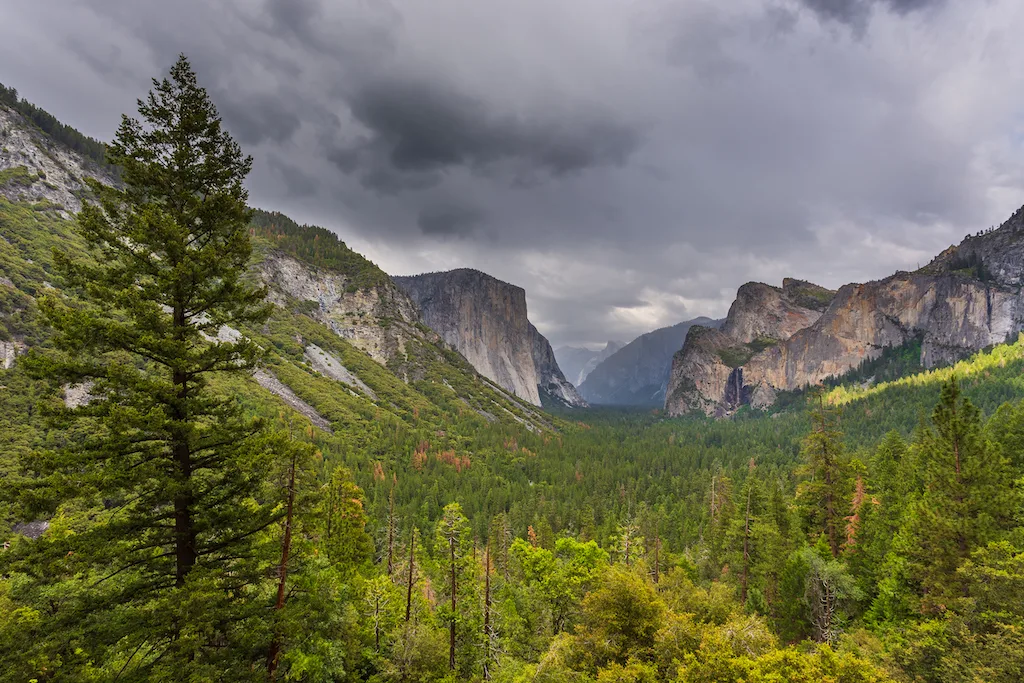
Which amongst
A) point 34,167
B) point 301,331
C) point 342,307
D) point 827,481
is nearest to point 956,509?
point 827,481

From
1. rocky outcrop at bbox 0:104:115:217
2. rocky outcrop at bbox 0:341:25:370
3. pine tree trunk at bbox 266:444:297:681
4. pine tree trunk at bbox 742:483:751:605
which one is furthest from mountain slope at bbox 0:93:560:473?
pine tree trunk at bbox 742:483:751:605

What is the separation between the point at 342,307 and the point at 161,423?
7671 inches

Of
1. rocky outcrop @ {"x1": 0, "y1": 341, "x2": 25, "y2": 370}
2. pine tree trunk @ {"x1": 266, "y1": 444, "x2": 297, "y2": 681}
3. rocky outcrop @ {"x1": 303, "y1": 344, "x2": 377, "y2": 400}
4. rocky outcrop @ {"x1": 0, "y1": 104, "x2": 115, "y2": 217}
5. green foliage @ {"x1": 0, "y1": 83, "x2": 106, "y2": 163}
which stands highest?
green foliage @ {"x1": 0, "y1": 83, "x2": 106, "y2": 163}

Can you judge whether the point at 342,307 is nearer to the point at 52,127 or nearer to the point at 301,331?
the point at 301,331

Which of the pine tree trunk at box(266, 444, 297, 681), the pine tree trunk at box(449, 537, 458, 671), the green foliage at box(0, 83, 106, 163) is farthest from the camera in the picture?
the green foliage at box(0, 83, 106, 163)

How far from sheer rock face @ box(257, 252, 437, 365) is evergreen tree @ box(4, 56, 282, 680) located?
17611cm

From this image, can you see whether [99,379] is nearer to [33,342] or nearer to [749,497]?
[749,497]

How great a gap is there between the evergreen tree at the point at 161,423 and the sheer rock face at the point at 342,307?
578 ft

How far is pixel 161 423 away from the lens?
→ 31.6 ft

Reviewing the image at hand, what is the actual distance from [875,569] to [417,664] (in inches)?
1155

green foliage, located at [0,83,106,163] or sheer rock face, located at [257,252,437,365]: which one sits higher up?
green foliage, located at [0,83,106,163]

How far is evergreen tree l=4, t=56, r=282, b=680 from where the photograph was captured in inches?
369

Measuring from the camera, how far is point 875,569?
28375 millimetres

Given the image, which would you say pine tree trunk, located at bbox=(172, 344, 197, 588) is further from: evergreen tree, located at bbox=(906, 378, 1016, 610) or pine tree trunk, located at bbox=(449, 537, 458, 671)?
evergreen tree, located at bbox=(906, 378, 1016, 610)
